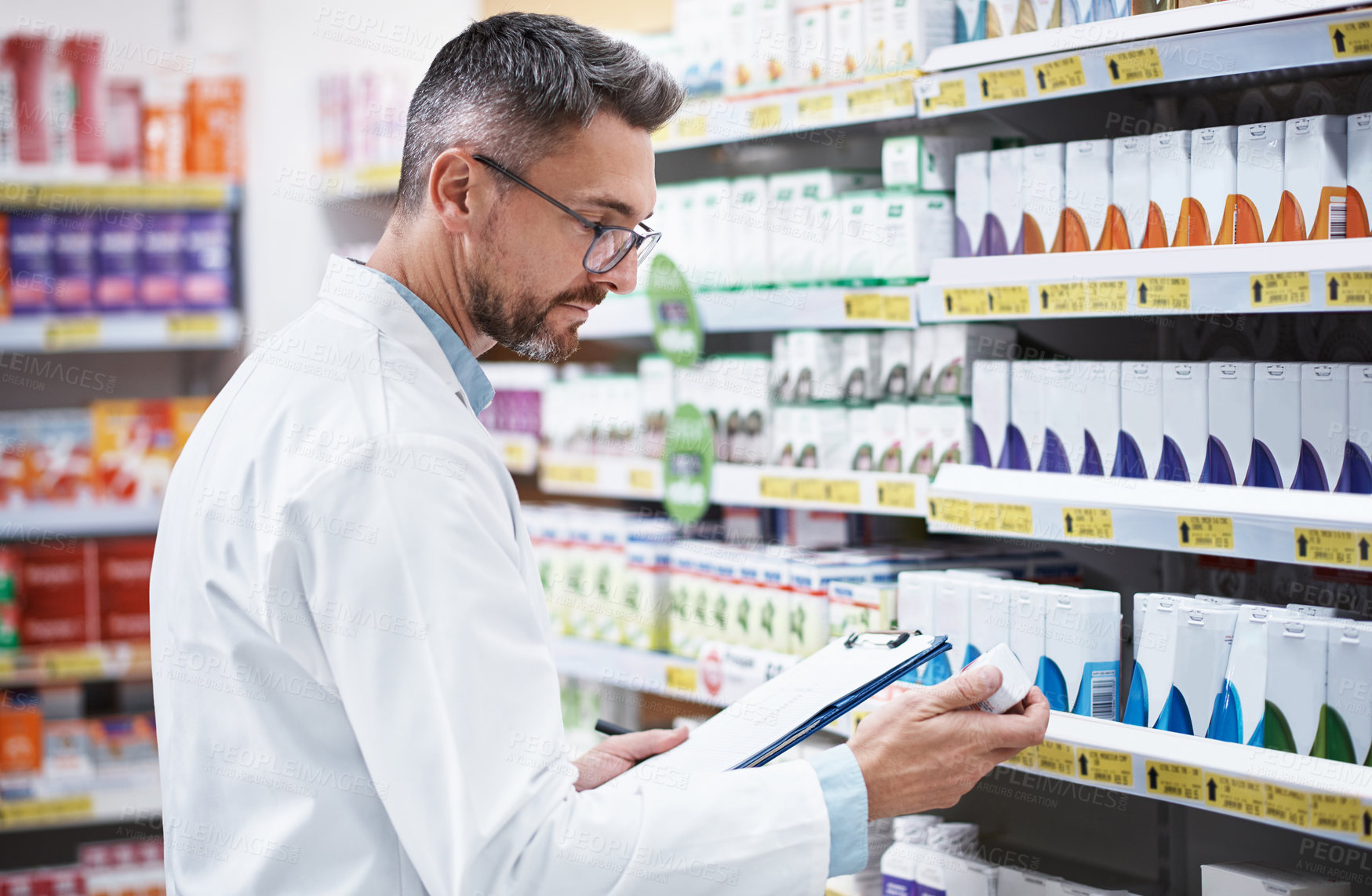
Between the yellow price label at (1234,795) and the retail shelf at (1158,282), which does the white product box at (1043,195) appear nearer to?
the retail shelf at (1158,282)

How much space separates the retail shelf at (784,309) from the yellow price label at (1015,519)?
1.55ft

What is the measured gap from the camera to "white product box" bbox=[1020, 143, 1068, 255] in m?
2.31

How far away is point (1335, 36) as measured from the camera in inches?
72.3

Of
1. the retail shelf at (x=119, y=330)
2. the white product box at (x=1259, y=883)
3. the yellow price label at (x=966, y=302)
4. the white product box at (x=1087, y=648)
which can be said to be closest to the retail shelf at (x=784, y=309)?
the yellow price label at (x=966, y=302)

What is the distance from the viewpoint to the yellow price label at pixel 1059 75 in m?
2.16

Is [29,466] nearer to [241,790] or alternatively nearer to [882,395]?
[882,395]

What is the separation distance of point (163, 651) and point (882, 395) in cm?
167

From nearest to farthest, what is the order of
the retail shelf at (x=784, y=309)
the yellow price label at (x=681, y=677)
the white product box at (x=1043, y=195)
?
the white product box at (x=1043, y=195), the retail shelf at (x=784, y=309), the yellow price label at (x=681, y=677)

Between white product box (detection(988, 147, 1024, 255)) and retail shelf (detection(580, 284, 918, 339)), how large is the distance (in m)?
0.18

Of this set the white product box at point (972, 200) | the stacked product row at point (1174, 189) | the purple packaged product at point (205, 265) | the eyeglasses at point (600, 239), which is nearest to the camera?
the eyeglasses at point (600, 239)

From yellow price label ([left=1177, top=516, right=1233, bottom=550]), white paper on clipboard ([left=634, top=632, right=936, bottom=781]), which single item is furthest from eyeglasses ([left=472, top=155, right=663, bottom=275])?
yellow price label ([left=1177, top=516, right=1233, bottom=550])

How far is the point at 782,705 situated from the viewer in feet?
5.62

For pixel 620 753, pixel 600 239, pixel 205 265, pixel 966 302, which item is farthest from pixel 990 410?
pixel 205 265

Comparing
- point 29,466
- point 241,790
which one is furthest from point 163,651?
point 29,466
